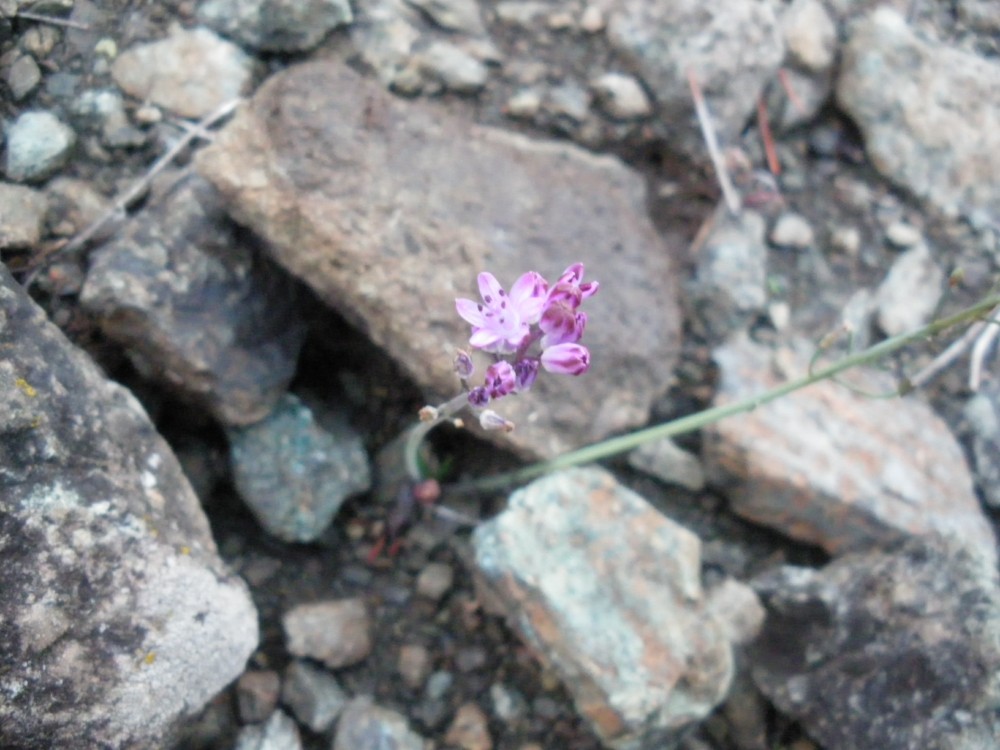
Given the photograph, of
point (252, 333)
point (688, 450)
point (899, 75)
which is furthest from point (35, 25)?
point (899, 75)

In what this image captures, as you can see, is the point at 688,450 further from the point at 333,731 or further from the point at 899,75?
the point at 899,75

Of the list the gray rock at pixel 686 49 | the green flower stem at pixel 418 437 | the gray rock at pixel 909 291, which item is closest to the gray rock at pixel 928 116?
the gray rock at pixel 909 291

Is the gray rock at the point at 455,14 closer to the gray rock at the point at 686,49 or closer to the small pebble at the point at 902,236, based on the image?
the gray rock at the point at 686,49

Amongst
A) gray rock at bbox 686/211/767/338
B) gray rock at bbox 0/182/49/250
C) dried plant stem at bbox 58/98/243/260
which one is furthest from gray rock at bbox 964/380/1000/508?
gray rock at bbox 0/182/49/250

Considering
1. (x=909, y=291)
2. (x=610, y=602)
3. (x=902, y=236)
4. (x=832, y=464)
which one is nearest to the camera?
(x=610, y=602)

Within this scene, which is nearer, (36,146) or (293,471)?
(36,146)

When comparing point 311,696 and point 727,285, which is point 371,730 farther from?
point 727,285

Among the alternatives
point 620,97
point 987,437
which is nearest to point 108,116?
point 620,97
